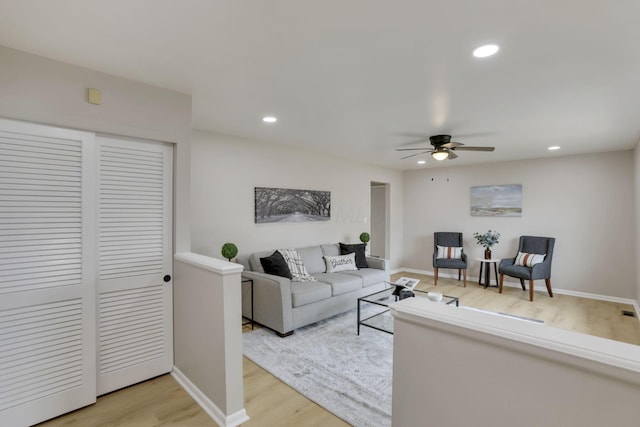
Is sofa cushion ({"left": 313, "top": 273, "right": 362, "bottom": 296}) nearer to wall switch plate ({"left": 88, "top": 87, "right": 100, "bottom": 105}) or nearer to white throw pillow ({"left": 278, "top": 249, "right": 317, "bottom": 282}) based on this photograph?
white throw pillow ({"left": 278, "top": 249, "right": 317, "bottom": 282})

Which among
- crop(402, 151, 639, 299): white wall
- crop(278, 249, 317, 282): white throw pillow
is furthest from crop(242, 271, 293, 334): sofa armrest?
crop(402, 151, 639, 299): white wall

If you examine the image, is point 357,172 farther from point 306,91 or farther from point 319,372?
point 319,372

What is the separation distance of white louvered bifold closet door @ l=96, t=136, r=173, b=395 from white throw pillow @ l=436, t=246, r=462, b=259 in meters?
4.97

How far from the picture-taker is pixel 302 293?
350cm

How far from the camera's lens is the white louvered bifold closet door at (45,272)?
191 cm

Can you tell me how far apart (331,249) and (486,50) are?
11.7 ft

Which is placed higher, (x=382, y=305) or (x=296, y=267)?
(x=296, y=267)

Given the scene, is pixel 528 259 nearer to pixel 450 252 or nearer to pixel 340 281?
pixel 450 252

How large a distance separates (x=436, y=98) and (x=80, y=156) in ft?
8.97

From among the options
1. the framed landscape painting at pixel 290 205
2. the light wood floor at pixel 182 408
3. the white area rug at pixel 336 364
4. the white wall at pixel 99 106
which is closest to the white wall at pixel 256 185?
the framed landscape painting at pixel 290 205

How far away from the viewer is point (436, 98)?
266cm

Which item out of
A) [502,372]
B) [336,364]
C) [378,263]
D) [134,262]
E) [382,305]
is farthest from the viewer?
[378,263]

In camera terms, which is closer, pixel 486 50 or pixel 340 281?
pixel 486 50

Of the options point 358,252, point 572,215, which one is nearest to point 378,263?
point 358,252
